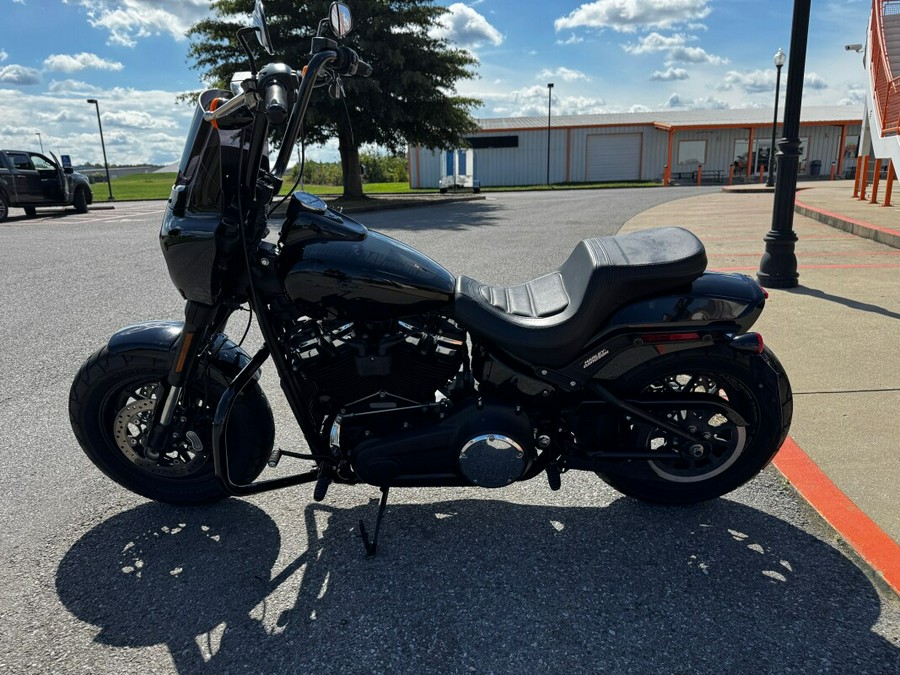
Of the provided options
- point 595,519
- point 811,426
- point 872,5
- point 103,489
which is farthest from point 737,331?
point 872,5

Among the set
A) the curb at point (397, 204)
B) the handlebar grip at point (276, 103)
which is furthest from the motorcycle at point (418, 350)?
the curb at point (397, 204)

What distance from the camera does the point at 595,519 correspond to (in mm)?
3098

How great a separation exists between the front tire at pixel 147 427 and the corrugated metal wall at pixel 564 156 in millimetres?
39668

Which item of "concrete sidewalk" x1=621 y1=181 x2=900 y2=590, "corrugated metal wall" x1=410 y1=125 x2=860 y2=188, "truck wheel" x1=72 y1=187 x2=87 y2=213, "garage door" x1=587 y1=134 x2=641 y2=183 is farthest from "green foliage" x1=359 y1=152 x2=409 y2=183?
"concrete sidewalk" x1=621 y1=181 x2=900 y2=590

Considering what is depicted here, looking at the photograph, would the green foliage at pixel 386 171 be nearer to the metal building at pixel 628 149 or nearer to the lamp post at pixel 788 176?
the metal building at pixel 628 149

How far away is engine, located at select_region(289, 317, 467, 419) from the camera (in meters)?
2.67

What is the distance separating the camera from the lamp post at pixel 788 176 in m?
6.68

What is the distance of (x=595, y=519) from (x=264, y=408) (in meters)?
1.61

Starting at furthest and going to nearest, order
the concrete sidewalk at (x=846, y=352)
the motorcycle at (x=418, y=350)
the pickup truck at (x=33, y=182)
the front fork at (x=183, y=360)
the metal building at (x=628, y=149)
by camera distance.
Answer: the metal building at (x=628, y=149) → the pickup truck at (x=33, y=182) → the concrete sidewalk at (x=846, y=352) → the front fork at (x=183, y=360) → the motorcycle at (x=418, y=350)

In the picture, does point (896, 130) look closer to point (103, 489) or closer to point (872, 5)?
point (872, 5)

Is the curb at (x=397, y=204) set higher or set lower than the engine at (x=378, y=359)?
lower

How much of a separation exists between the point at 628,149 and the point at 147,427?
4379 cm

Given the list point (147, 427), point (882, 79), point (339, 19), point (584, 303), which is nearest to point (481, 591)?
point (584, 303)

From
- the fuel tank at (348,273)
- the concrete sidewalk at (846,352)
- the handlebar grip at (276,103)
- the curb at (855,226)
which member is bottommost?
the concrete sidewalk at (846,352)
